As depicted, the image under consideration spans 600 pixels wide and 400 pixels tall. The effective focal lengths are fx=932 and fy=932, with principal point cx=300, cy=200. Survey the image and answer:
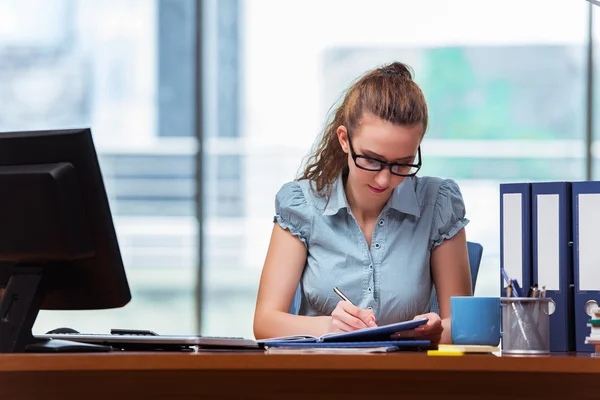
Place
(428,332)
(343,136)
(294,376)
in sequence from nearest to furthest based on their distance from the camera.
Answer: (294,376) < (428,332) < (343,136)

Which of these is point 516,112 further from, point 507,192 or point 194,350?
point 194,350

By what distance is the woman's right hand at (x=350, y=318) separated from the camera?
171 cm

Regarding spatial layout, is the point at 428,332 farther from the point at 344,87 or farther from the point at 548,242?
the point at 344,87

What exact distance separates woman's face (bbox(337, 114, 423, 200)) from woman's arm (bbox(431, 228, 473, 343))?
0.23m

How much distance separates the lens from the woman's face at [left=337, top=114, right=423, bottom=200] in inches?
77.2

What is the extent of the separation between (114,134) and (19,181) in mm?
3036

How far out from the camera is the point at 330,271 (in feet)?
7.00

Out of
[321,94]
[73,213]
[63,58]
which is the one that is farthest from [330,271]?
[63,58]

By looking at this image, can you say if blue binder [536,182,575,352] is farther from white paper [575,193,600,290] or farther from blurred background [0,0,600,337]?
blurred background [0,0,600,337]

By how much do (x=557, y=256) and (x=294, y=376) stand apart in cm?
60

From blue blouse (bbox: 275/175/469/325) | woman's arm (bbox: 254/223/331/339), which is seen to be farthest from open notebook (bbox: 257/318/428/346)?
blue blouse (bbox: 275/175/469/325)

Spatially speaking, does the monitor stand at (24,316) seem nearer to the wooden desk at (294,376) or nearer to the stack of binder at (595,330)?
the wooden desk at (294,376)

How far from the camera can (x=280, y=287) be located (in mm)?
2098

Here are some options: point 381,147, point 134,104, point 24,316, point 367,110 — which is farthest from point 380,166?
point 134,104
